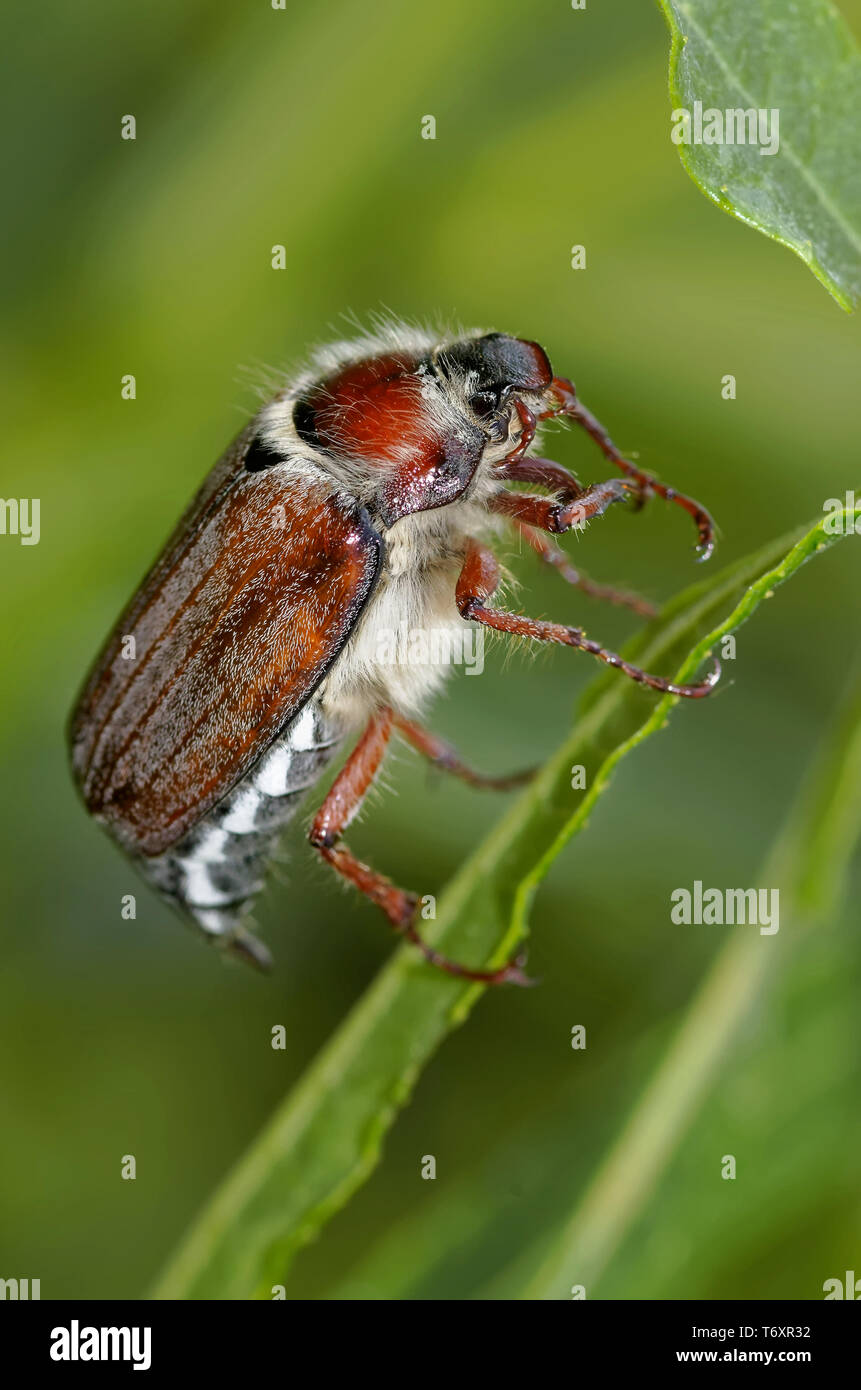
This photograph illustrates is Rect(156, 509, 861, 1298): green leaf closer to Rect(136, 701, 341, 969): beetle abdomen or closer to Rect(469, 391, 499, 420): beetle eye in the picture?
Rect(136, 701, 341, 969): beetle abdomen

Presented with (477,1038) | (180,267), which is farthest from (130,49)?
(477,1038)

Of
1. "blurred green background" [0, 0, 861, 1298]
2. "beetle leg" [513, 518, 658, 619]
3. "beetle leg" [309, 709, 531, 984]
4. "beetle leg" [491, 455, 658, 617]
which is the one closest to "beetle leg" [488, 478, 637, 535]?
"beetle leg" [491, 455, 658, 617]

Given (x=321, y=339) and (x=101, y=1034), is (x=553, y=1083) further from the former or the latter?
(x=321, y=339)

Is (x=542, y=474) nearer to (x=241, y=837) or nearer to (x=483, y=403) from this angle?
(x=483, y=403)

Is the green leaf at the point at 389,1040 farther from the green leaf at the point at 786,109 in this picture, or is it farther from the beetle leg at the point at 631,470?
the green leaf at the point at 786,109

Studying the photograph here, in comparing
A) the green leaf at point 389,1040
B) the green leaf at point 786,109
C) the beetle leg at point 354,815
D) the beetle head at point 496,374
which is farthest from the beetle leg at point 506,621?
the green leaf at point 786,109

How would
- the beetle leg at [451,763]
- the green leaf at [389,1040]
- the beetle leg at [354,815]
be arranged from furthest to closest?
the beetle leg at [451,763] → the beetle leg at [354,815] → the green leaf at [389,1040]
